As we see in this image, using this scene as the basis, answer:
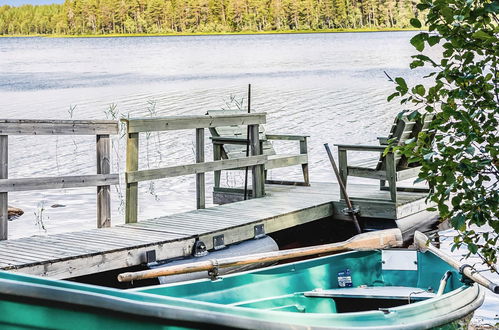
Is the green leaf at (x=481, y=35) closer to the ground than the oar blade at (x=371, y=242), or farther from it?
farther from it

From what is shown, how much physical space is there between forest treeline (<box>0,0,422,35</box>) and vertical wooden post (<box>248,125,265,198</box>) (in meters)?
83.1

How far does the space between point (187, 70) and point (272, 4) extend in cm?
4906

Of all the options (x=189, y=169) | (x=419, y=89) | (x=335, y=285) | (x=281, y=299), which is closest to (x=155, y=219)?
(x=189, y=169)

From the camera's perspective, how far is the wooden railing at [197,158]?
24.9 ft

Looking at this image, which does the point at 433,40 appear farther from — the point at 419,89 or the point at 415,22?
the point at 419,89

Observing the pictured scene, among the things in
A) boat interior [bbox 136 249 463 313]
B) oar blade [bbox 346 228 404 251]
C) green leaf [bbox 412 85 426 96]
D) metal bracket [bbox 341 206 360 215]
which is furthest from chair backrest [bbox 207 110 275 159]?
green leaf [bbox 412 85 426 96]

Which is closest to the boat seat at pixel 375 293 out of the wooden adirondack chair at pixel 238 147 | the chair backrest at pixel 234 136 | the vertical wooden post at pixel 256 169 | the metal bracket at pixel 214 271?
the metal bracket at pixel 214 271

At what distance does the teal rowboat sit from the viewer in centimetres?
315

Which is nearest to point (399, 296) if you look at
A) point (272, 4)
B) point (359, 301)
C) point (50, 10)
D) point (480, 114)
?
point (359, 301)

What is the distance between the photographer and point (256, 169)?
30.3 feet

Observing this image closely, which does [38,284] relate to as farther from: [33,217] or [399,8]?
[399,8]

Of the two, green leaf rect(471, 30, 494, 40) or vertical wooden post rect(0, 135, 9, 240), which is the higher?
green leaf rect(471, 30, 494, 40)

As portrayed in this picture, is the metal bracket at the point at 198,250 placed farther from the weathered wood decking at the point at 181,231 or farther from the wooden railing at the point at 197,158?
the wooden railing at the point at 197,158

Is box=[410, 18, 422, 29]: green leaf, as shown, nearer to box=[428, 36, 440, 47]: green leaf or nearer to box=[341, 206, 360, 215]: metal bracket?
box=[428, 36, 440, 47]: green leaf
